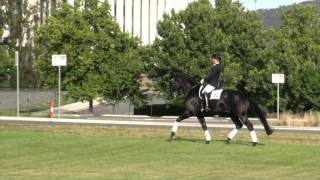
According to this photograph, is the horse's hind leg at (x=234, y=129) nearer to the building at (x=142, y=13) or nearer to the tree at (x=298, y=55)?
the tree at (x=298, y=55)

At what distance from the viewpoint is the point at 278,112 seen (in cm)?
3978

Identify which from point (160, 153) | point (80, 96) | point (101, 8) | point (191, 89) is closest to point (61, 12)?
point (101, 8)

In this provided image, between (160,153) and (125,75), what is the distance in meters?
26.9

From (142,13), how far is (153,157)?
7827 centimetres

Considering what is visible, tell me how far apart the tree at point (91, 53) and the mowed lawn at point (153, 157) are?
20.2 m

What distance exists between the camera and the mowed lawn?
13711 mm

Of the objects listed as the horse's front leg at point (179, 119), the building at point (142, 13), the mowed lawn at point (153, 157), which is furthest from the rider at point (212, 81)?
the building at point (142, 13)

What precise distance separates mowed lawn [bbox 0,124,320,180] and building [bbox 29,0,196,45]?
224 ft

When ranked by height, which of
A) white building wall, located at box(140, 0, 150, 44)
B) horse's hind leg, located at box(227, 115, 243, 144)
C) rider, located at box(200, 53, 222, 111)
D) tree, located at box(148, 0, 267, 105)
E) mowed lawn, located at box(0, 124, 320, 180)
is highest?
white building wall, located at box(140, 0, 150, 44)

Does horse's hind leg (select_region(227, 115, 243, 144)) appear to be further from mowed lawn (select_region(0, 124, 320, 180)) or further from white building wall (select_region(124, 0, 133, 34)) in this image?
white building wall (select_region(124, 0, 133, 34))

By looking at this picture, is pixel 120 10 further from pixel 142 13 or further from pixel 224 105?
pixel 224 105

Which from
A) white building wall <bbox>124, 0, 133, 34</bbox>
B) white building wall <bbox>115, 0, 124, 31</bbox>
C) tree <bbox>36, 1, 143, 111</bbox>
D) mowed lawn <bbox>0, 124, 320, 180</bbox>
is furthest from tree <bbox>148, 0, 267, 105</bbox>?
white building wall <bbox>124, 0, 133, 34</bbox>

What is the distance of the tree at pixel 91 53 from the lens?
43750 millimetres

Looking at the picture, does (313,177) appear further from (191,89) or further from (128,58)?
(128,58)
